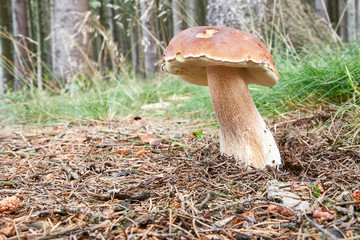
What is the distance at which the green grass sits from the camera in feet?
6.56

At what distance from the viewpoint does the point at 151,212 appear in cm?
95

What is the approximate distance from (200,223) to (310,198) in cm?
48

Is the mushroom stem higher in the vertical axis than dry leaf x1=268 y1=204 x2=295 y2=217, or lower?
higher

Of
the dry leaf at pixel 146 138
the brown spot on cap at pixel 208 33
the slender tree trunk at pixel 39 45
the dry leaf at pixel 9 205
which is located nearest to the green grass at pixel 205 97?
the slender tree trunk at pixel 39 45

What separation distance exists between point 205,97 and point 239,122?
1.25 meters

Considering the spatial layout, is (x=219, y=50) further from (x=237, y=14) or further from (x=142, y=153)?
(x=237, y=14)

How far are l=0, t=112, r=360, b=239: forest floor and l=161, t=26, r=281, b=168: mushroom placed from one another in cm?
10

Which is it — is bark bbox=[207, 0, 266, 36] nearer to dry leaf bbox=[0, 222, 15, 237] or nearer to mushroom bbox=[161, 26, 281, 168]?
mushroom bbox=[161, 26, 281, 168]

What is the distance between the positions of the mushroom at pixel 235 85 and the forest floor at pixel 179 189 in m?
0.10

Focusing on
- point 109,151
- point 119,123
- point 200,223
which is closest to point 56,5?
point 119,123

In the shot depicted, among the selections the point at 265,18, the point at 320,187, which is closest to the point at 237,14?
the point at 265,18

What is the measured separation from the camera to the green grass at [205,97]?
6.56 ft

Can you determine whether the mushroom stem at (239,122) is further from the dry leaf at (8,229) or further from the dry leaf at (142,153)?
the dry leaf at (8,229)

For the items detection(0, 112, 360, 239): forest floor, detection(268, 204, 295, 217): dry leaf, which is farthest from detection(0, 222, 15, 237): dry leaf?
detection(268, 204, 295, 217): dry leaf
